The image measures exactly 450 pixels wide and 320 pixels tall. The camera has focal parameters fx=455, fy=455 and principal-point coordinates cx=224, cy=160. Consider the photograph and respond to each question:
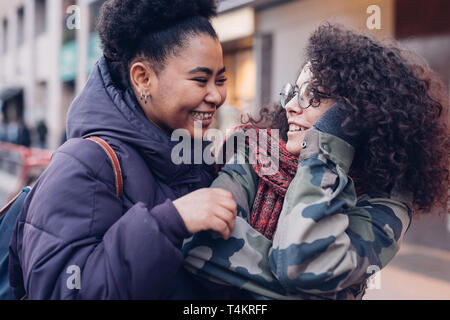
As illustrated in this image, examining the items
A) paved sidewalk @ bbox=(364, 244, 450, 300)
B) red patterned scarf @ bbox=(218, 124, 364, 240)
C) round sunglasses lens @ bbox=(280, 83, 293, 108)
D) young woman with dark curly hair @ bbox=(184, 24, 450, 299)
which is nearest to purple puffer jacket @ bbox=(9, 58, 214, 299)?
young woman with dark curly hair @ bbox=(184, 24, 450, 299)

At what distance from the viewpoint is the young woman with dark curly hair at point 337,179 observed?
1.38 m

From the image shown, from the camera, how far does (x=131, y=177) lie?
146 centimetres

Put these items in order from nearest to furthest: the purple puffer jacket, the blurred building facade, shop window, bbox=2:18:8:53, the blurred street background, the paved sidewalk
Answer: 1. the purple puffer jacket
2. the paved sidewalk
3. the blurred street background
4. the blurred building facade
5. shop window, bbox=2:18:8:53

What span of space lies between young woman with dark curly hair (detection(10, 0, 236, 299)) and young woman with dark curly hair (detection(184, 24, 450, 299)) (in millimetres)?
170

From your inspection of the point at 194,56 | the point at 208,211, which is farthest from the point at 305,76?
the point at 208,211

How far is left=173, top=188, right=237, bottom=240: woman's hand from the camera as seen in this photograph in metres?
1.34

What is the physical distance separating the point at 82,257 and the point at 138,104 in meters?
0.60

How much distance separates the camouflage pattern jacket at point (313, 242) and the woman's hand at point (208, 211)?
0.10 m

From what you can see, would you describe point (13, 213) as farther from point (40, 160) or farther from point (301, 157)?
point (40, 160)

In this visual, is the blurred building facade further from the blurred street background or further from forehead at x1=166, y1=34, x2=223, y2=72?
forehead at x1=166, y1=34, x2=223, y2=72

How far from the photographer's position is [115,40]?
1.64 meters

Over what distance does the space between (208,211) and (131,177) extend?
0.29 metres

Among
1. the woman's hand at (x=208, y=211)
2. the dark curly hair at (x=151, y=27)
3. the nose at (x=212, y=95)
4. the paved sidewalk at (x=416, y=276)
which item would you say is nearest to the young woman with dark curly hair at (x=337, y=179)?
the woman's hand at (x=208, y=211)

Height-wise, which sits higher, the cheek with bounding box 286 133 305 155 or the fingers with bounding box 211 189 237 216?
the cheek with bounding box 286 133 305 155
